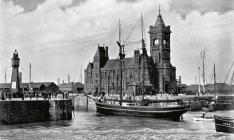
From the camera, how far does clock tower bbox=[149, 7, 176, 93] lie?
121688 mm

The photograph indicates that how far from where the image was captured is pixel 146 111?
61.8 m

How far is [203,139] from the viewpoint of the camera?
113ft

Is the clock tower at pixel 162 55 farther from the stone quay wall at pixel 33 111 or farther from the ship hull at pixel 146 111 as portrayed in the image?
the stone quay wall at pixel 33 111

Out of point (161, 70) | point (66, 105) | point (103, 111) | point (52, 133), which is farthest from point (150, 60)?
point (52, 133)

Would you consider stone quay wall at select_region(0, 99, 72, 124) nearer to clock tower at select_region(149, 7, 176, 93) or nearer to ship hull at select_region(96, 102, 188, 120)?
ship hull at select_region(96, 102, 188, 120)

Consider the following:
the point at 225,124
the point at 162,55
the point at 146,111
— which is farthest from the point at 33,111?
the point at 162,55

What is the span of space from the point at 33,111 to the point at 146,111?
22574 millimetres

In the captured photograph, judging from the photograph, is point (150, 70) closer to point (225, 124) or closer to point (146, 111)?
point (146, 111)

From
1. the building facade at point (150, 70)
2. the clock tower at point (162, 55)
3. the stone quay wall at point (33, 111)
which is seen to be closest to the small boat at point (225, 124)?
the stone quay wall at point (33, 111)

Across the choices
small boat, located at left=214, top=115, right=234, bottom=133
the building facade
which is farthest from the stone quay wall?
the building facade

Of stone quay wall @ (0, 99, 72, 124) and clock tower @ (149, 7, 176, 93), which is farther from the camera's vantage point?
clock tower @ (149, 7, 176, 93)

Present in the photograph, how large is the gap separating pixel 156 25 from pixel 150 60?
13.6m

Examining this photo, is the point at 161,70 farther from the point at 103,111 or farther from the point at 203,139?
the point at 203,139

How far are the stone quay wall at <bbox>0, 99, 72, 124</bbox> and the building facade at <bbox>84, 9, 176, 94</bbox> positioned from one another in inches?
2576
